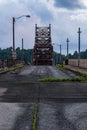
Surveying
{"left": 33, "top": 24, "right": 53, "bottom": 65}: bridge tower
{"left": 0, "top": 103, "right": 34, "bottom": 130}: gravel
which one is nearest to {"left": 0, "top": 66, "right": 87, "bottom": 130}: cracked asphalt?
{"left": 0, "top": 103, "right": 34, "bottom": 130}: gravel

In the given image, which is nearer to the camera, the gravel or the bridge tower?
the gravel

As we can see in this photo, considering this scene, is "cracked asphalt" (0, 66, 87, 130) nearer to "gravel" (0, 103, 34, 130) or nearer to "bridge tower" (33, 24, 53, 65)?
"gravel" (0, 103, 34, 130)

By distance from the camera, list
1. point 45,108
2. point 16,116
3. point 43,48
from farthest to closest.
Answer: point 43,48 → point 45,108 → point 16,116

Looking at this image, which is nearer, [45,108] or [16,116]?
[16,116]

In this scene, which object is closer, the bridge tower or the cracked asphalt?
the cracked asphalt

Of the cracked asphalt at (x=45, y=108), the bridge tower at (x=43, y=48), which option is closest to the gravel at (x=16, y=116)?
the cracked asphalt at (x=45, y=108)

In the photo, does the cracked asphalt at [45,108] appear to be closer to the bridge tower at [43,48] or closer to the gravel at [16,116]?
the gravel at [16,116]

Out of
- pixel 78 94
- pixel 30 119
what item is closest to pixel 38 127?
pixel 30 119

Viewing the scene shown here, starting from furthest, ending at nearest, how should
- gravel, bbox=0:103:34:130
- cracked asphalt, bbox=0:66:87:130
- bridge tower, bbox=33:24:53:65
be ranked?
bridge tower, bbox=33:24:53:65, cracked asphalt, bbox=0:66:87:130, gravel, bbox=0:103:34:130

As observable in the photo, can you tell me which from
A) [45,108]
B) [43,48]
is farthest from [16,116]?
[43,48]

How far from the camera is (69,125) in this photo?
12547 millimetres

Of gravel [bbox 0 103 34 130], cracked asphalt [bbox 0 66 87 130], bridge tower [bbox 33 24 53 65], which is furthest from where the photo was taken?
bridge tower [bbox 33 24 53 65]

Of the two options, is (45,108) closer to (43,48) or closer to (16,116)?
(16,116)

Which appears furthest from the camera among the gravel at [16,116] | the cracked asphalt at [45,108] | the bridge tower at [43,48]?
the bridge tower at [43,48]
